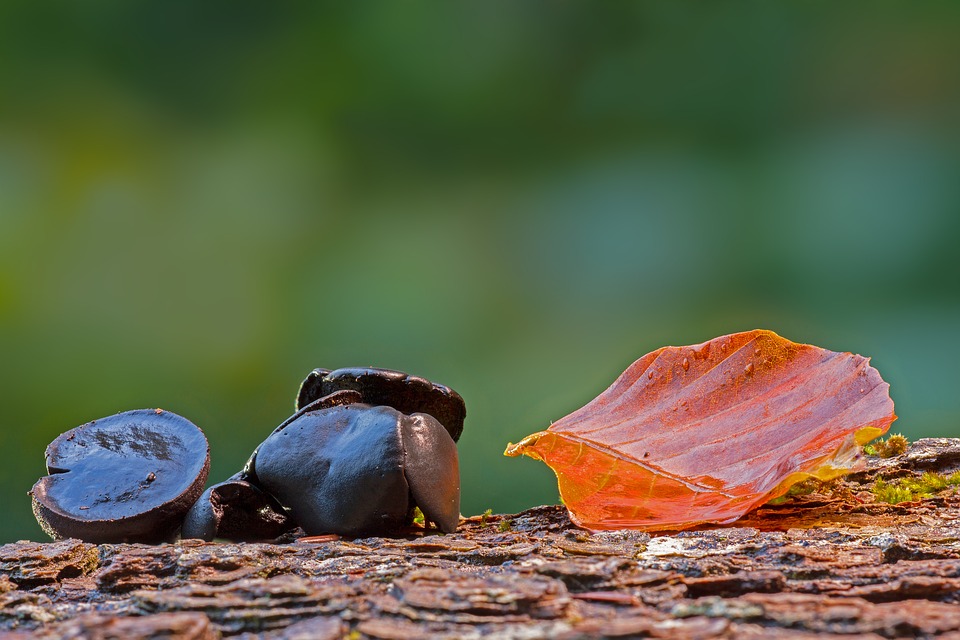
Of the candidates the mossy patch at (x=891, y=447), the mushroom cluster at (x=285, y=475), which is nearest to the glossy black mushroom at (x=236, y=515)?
the mushroom cluster at (x=285, y=475)


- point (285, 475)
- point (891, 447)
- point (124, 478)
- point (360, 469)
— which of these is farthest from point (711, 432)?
point (124, 478)

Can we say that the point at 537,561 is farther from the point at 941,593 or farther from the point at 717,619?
the point at 941,593

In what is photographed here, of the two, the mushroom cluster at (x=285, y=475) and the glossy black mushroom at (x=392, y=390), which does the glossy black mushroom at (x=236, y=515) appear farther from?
the glossy black mushroom at (x=392, y=390)

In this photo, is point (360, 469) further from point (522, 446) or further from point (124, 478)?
point (124, 478)

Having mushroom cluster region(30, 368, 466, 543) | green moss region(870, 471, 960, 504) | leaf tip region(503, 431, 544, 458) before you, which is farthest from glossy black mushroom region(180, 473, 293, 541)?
green moss region(870, 471, 960, 504)

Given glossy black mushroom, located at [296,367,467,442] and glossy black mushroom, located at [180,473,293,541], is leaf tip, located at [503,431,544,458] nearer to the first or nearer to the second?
glossy black mushroom, located at [296,367,467,442]

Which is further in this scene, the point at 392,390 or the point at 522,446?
the point at 392,390

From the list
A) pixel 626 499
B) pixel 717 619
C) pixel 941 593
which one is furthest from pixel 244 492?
pixel 941 593
